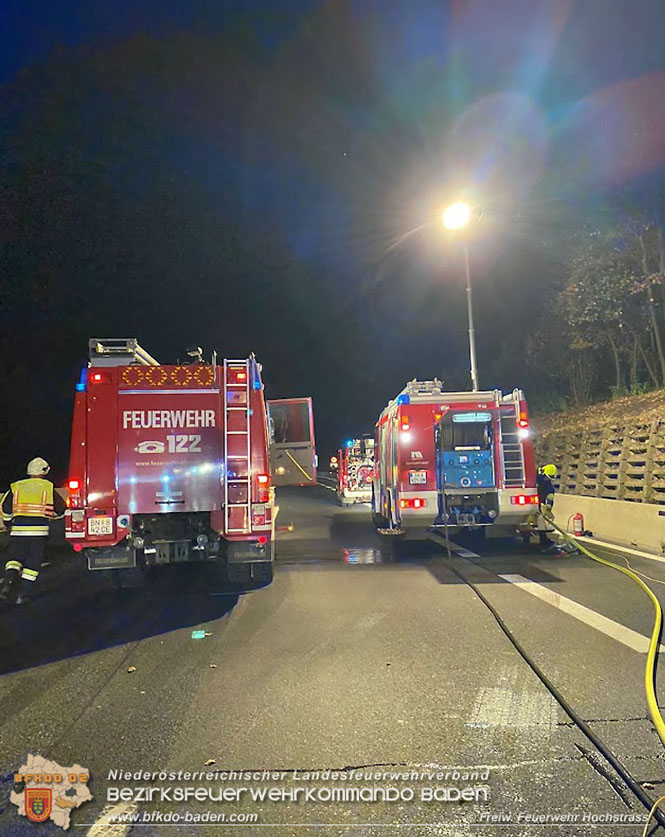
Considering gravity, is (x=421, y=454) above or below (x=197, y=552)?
above

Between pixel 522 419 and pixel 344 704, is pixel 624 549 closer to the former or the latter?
pixel 522 419

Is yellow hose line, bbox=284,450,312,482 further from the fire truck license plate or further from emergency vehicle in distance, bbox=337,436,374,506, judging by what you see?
emergency vehicle in distance, bbox=337,436,374,506

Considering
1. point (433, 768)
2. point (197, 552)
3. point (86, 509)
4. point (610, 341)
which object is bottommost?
point (433, 768)

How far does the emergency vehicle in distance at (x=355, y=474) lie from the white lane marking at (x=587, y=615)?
14.2 m

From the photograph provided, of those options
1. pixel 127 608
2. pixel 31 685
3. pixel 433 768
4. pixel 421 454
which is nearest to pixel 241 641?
pixel 31 685

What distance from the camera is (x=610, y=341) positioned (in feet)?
70.4

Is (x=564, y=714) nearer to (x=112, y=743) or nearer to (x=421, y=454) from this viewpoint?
(x=112, y=743)

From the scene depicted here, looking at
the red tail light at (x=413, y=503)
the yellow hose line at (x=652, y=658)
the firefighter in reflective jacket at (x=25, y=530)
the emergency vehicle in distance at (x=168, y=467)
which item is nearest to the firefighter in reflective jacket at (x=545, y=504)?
the red tail light at (x=413, y=503)

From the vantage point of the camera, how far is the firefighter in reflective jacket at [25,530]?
8.24 m

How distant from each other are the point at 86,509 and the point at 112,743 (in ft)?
14.2

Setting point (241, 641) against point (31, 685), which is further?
point (241, 641)

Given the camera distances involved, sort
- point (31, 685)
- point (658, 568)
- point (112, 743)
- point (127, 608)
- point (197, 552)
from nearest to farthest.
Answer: point (112, 743) → point (31, 685) → point (127, 608) → point (197, 552) → point (658, 568)

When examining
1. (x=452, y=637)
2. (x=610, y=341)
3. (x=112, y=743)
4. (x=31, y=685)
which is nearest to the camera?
(x=112, y=743)

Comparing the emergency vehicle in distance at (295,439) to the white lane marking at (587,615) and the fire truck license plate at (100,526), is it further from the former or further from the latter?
the white lane marking at (587,615)
